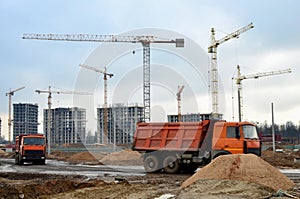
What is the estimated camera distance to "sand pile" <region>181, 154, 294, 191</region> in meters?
11.5

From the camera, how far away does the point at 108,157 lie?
36.8 metres

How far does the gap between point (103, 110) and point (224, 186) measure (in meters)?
48.8

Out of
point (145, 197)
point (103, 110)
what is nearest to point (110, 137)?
point (103, 110)

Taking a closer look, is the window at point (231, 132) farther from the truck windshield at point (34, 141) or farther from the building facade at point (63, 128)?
the building facade at point (63, 128)

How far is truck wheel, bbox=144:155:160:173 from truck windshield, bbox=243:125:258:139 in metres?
4.97

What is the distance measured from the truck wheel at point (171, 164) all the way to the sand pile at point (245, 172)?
289 inches

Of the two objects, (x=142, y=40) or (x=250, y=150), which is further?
(x=142, y=40)

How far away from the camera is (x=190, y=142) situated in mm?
19406

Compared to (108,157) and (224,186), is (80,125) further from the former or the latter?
(224,186)

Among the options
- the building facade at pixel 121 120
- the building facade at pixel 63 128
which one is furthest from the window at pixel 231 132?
the building facade at pixel 63 128

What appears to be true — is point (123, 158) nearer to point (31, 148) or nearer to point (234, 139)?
point (31, 148)

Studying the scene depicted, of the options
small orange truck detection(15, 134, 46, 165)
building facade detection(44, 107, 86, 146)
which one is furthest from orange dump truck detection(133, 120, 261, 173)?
building facade detection(44, 107, 86, 146)

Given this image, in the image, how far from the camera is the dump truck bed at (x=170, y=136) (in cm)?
1925

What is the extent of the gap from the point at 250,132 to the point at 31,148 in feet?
62.5
